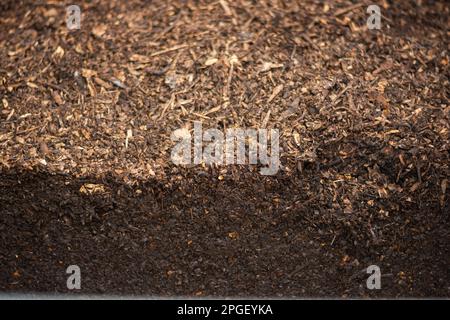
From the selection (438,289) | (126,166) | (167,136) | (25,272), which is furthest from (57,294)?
(438,289)

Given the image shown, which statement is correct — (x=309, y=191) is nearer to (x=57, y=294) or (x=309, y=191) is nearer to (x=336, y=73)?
(x=336, y=73)

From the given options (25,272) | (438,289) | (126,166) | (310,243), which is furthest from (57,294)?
(438,289)

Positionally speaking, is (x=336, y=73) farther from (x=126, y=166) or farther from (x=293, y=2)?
(x=126, y=166)

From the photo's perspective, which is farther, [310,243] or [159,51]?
[159,51]

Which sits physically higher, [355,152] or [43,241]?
[355,152]

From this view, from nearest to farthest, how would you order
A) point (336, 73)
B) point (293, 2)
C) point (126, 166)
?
point (126, 166) → point (336, 73) → point (293, 2)

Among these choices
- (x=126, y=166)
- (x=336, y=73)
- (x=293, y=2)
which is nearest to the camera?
(x=126, y=166)

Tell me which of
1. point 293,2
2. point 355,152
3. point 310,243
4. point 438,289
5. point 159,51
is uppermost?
point 293,2
